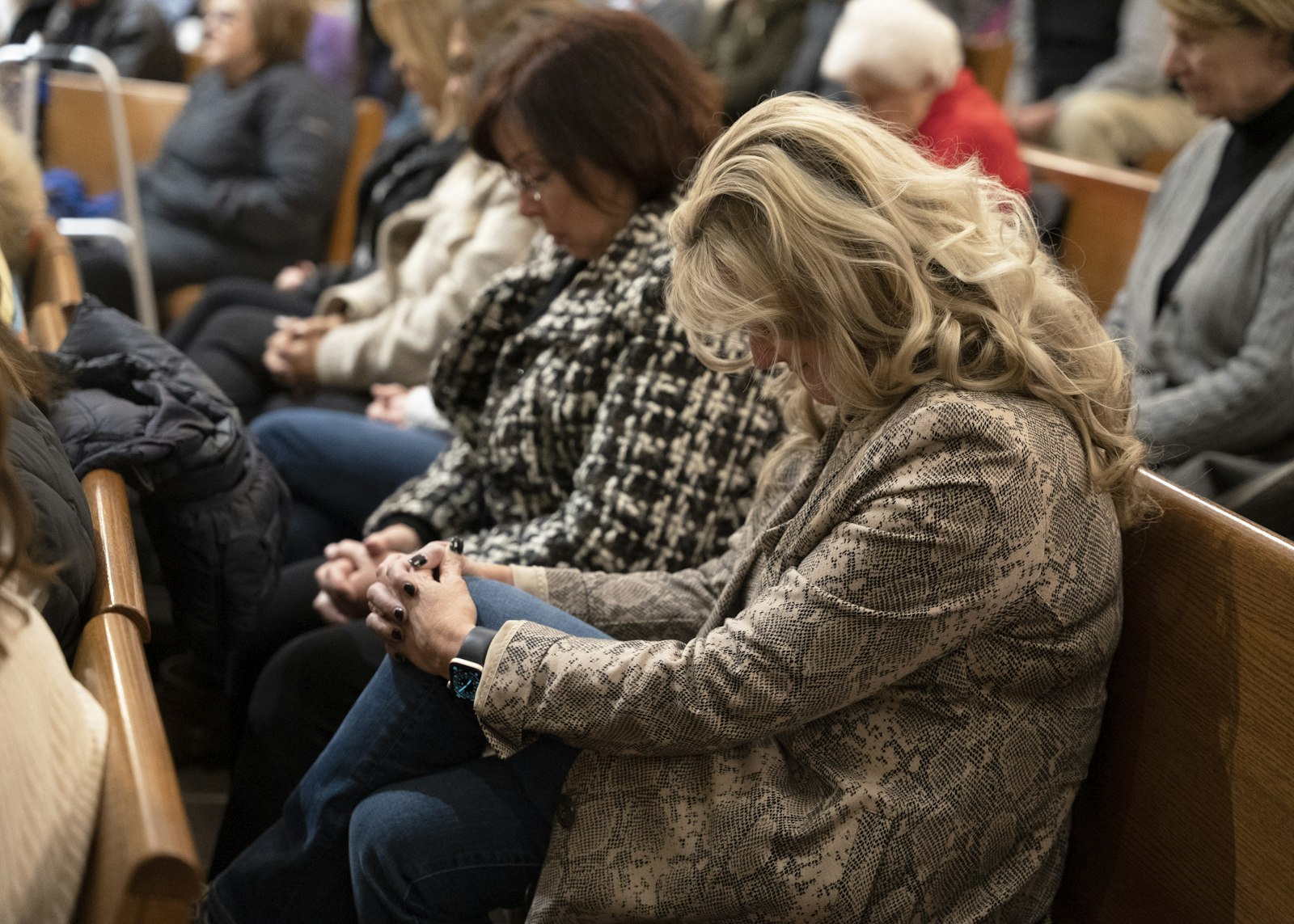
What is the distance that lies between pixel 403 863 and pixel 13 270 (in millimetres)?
1523

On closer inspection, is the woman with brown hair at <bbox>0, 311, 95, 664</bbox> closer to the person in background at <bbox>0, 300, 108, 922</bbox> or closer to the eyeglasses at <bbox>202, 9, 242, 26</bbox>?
the person in background at <bbox>0, 300, 108, 922</bbox>

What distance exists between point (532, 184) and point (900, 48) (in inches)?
61.1

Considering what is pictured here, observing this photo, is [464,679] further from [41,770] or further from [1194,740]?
[1194,740]

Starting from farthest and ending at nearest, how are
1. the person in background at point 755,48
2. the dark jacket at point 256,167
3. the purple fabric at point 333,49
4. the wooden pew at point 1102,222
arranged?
the purple fabric at point 333,49 → the person in background at point 755,48 → the dark jacket at point 256,167 → the wooden pew at point 1102,222

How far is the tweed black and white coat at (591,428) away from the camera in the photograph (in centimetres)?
157

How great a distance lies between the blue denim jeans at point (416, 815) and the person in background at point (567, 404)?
0.27 m

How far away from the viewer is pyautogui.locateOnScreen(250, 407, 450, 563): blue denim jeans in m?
2.14

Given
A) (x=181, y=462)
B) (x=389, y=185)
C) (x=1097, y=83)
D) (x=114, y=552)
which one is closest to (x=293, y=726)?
(x=181, y=462)

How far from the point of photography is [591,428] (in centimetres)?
169

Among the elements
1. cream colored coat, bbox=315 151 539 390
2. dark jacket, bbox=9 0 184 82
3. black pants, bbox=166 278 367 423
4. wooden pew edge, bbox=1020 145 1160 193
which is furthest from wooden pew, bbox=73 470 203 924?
dark jacket, bbox=9 0 184 82

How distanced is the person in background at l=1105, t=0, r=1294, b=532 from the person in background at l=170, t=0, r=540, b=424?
116 cm

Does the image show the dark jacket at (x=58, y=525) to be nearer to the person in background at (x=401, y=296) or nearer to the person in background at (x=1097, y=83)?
the person in background at (x=401, y=296)

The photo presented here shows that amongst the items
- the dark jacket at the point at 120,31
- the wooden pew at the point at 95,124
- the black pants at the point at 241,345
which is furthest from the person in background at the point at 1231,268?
the dark jacket at the point at 120,31

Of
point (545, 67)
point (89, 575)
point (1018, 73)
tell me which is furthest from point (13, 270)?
point (1018, 73)
